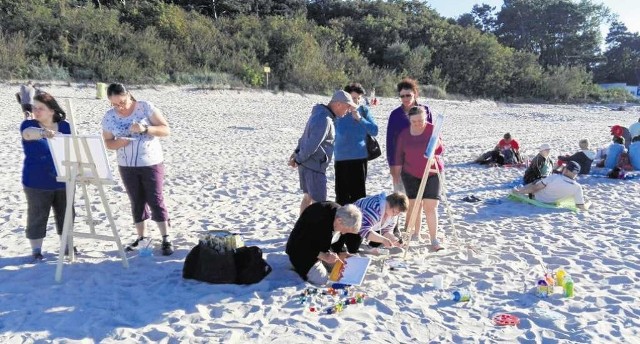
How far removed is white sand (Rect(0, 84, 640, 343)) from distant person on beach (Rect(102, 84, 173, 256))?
631mm

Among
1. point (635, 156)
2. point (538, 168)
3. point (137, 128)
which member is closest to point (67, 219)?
point (137, 128)

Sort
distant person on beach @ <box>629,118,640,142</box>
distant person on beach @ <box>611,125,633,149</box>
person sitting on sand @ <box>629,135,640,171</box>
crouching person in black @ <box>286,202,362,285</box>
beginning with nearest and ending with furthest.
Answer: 1. crouching person in black @ <box>286,202,362,285</box>
2. person sitting on sand @ <box>629,135,640,171</box>
3. distant person on beach @ <box>611,125,633,149</box>
4. distant person on beach @ <box>629,118,640,142</box>

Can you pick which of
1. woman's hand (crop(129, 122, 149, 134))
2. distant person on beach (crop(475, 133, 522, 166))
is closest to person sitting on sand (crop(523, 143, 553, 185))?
distant person on beach (crop(475, 133, 522, 166))

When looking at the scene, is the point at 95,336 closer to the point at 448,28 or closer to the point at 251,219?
the point at 251,219

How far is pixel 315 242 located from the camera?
4.33 meters

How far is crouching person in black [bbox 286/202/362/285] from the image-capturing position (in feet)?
14.0

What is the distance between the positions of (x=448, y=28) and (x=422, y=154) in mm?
38896

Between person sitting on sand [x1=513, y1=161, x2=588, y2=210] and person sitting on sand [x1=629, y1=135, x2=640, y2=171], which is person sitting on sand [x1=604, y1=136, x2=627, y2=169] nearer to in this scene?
person sitting on sand [x1=629, y1=135, x2=640, y2=171]

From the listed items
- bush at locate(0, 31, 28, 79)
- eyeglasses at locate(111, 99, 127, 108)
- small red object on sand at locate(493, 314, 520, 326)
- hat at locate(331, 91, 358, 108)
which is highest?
bush at locate(0, 31, 28, 79)

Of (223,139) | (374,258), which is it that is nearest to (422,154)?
(374,258)

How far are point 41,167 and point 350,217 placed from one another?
2.61m

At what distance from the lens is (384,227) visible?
484cm

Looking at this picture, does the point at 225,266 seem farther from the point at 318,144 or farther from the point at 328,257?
the point at 318,144

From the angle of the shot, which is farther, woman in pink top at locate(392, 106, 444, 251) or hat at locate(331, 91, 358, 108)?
woman in pink top at locate(392, 106, 444, 251)
